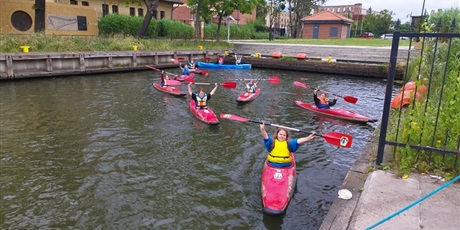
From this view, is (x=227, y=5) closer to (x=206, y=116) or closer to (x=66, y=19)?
(x=66, y=19)

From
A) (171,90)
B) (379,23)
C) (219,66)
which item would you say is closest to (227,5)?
(219,66)

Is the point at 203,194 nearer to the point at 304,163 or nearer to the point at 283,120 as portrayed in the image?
the point at 304,163

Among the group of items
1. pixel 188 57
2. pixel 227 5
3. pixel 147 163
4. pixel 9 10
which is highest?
pixel 227 5

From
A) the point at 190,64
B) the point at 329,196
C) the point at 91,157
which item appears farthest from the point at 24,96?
the point at 329,196

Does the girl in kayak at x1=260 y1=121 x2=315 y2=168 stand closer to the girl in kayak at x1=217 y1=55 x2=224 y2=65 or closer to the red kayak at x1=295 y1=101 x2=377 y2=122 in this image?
the red kayak at x1=295 y1=101 x2=377 y2=122

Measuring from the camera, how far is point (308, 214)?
6.78 m

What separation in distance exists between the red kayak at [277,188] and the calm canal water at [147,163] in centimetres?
18

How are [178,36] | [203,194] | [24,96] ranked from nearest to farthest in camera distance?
[203,194] → [24,96] → [178,36]

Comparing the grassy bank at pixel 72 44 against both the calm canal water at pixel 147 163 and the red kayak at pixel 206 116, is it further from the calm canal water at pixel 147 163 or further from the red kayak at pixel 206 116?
the red kayak at pixel 206 116

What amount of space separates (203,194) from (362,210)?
362cm

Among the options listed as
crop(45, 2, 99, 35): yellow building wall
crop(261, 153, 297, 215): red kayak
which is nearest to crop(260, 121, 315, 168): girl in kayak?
crop(261, 153, 297, 215): red kayak

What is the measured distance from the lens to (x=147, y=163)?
891 centimetres

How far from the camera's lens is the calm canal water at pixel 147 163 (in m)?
6.56

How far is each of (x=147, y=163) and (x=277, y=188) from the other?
3.65 m
